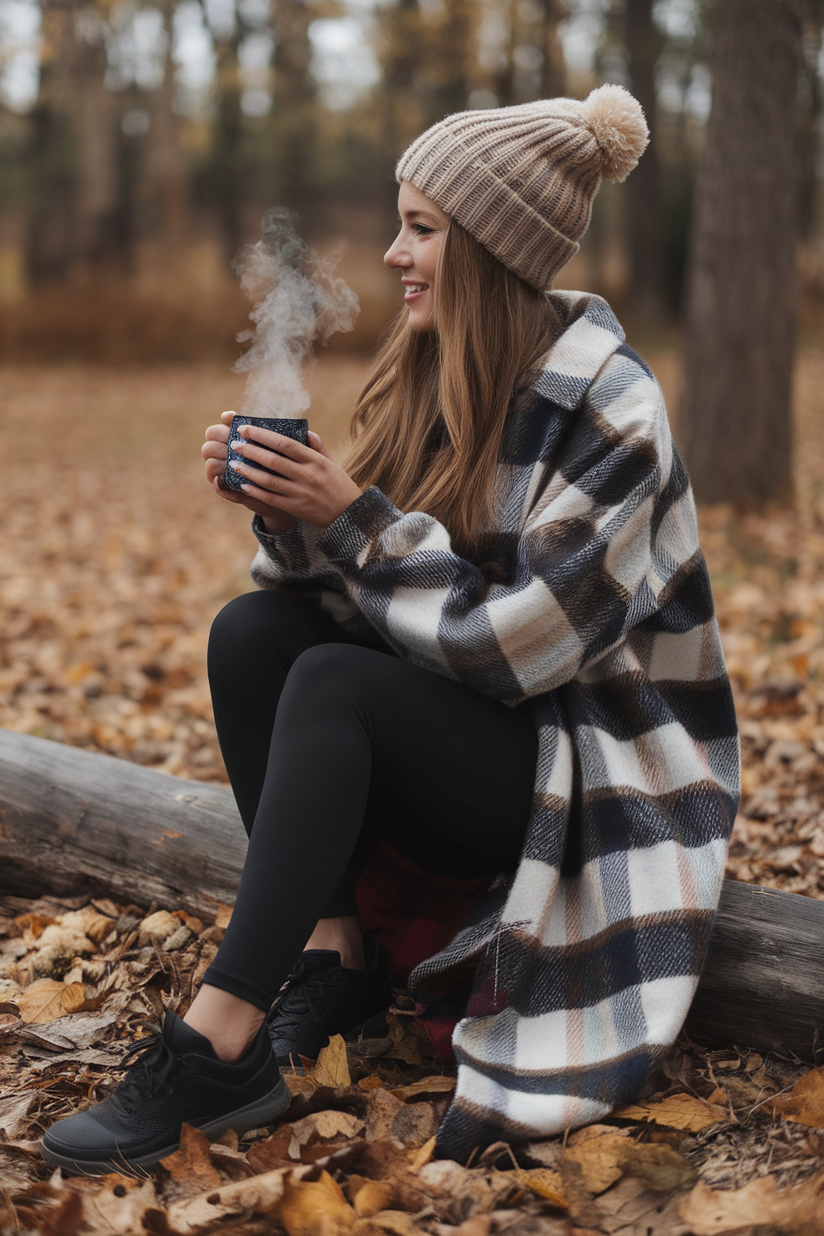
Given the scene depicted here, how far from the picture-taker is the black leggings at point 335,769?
1.52 m

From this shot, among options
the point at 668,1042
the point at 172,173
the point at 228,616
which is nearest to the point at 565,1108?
the point at 668,1042

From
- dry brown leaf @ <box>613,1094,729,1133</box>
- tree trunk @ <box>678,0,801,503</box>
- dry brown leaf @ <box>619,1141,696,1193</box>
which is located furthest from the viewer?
tree trunk @ <box>678,0,801,503</box>

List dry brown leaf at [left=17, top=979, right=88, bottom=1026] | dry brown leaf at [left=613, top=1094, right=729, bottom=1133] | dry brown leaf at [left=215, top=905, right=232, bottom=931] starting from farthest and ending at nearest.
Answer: dry brown leaf at [left=215, top=905, right=232, bottom=931] < dry brown leaf at [left=17, top=979, right=88, bottom=1026] < dry brown leaf at [left=613, top=1094, right=729, bottom=1133]

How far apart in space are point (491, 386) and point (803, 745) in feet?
5.26

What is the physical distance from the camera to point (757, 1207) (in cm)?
135

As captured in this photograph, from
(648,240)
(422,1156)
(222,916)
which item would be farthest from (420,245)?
(648,240)

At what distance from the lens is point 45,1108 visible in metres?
1.66

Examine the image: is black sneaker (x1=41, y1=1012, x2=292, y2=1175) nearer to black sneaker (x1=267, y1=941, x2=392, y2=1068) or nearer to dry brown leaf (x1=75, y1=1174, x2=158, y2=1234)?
dry brown leaf (x1=75, y1=1174, x2=158, y2=1234)

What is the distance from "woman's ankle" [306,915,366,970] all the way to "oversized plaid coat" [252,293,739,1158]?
0.21m

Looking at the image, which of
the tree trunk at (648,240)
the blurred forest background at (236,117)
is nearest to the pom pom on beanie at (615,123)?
the blurred forest background at (236,117)

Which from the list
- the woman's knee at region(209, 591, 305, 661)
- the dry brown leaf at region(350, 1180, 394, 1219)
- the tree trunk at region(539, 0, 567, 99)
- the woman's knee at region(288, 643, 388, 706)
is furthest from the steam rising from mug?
the tree trunk at region(539, 0, 567, 99)

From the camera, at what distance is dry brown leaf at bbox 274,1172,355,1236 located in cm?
133

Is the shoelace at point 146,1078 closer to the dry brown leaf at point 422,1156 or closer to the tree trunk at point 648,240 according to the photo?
the dry brown leaf at point 422,1156

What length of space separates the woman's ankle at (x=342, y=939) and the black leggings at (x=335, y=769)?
6.8 inches
